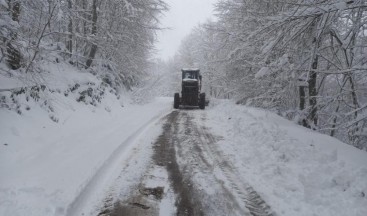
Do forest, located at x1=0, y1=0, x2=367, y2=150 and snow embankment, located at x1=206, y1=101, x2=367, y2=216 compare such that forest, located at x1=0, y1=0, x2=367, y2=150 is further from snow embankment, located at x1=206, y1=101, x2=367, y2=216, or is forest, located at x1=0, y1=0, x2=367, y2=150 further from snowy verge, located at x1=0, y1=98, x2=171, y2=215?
snow embankment, located at x1=206, y1=101, x2=367, y2=216

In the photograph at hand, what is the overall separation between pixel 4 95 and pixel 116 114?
718cm

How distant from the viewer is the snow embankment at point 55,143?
5.29m

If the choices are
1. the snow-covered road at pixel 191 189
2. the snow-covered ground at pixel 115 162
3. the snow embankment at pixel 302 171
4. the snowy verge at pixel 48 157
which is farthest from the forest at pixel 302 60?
the snowy verge at pixel 48 157

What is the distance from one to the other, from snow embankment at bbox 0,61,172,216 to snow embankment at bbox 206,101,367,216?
10.1ft

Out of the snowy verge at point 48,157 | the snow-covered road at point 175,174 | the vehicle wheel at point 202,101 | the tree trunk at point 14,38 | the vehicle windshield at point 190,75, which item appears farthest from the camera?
the vehicle windshield at point 190,75

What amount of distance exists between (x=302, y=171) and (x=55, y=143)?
5803 millimetres

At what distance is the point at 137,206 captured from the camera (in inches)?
207

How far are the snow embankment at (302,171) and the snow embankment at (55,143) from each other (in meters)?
3.08

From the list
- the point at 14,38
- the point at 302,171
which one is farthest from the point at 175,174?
the point at 14,38

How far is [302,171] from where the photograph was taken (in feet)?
22.6

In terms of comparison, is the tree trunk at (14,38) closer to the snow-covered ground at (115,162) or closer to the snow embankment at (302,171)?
the snow-covered ground at (115,162)

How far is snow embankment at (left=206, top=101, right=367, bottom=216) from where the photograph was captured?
17.7 feet

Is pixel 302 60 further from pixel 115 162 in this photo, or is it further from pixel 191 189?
pixel 115 162

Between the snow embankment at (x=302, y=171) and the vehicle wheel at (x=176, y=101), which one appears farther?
the vehicle wheel at (x=176, y=101)
